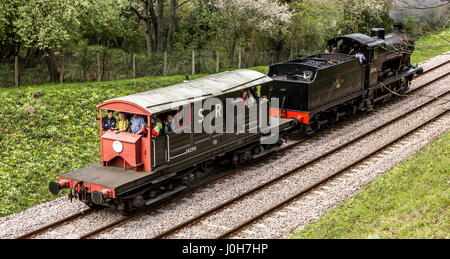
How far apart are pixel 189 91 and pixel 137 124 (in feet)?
6.65

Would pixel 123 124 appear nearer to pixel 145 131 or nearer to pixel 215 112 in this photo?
pixel 145 131

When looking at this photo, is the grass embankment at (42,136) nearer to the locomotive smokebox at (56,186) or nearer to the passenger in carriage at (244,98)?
the locomotive smokebox at (56,186)

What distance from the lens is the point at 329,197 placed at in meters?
13.8

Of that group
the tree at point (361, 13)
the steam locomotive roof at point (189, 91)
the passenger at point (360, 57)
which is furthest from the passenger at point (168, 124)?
the tree at point (361, 13)

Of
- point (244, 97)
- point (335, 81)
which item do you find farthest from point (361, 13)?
point (244, 97)

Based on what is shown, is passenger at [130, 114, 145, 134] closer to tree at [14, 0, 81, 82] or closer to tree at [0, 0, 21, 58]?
tree at [14, 0, 81, 82]

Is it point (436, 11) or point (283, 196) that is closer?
point (283, 196)

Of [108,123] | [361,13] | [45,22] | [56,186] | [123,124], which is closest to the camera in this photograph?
[56,186]

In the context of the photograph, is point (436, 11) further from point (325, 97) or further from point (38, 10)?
point (38, 10)

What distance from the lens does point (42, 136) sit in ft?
57.9

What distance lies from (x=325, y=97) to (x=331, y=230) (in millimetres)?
9326

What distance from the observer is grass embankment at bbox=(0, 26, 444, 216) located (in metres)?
14.4

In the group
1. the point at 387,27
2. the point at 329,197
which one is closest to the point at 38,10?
the point at 329,197

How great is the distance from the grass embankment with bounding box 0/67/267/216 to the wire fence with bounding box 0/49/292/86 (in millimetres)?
1202
